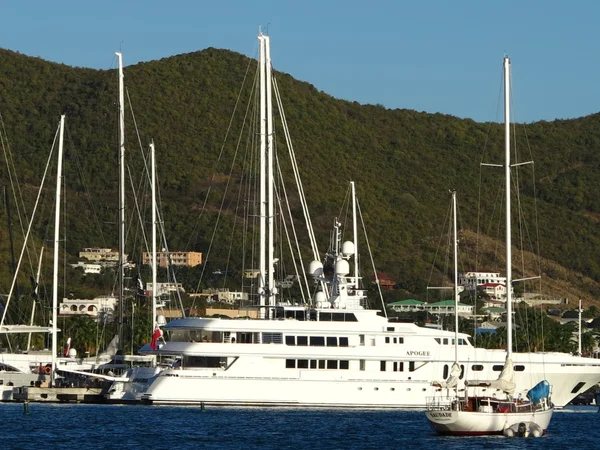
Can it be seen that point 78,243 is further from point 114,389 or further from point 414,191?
point 114,389

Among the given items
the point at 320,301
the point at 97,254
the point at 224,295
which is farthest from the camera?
the point at 97,254

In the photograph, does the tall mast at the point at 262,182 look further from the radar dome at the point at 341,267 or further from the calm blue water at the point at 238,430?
the calm blue water at the point at 238,430

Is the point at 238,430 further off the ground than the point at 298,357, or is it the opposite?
the point at 298,357

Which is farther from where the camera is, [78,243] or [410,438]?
[78,243]

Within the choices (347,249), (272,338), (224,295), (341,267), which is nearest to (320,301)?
(341,267)

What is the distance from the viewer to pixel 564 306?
161500mm

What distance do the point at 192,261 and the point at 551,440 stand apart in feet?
337

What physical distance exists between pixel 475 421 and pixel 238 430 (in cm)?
965

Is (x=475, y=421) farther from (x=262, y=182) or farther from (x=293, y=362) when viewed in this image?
(x=262, y=182)

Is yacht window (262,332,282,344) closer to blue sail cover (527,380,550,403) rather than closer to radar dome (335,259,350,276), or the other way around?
radar dome (335,259,350,276)

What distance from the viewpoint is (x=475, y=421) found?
48938 mm

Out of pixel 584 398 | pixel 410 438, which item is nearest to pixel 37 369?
pixel 410 438

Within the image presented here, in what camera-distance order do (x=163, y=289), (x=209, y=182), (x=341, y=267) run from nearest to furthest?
(x=341, y=267) < (x=163, y=289) < (x=209, y=182)

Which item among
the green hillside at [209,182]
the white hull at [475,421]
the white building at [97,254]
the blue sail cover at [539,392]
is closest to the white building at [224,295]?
the green hillside at [209,182]
